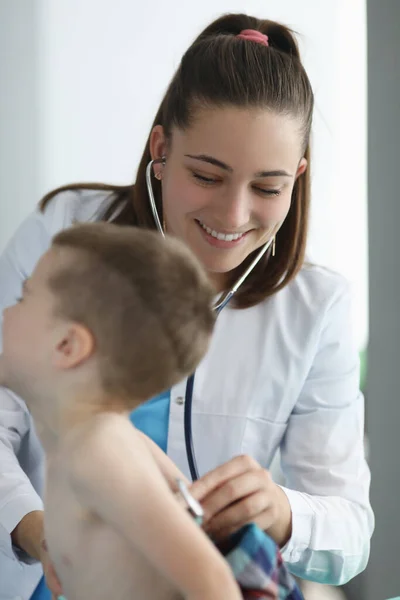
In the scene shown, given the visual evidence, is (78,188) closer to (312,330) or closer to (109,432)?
(312,330)

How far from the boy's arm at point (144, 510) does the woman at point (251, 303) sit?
11.1 inches

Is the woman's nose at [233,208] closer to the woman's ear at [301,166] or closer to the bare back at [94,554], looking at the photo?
the woman's ear at [301,166]

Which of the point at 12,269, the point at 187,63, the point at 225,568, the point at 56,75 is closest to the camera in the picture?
the point at 225,568

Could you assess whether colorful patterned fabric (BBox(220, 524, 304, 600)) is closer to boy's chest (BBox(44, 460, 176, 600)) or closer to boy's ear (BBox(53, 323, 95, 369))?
boy's chest (BBox(44, 460, 176, 600))

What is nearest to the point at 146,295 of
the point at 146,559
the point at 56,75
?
the point at 146,559

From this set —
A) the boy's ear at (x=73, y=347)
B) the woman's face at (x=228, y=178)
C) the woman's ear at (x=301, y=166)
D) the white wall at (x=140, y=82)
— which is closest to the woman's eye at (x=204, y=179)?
the woman's face at (x=228, y=178)

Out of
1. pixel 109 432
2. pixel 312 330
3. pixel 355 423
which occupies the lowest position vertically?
pixel 355 423

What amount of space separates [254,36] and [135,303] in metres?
0.59

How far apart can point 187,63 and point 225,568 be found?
71 cm

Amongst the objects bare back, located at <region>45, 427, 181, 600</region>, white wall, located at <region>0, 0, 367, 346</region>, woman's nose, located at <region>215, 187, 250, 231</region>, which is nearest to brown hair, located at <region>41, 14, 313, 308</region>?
woman's nose, located at <region>215, 187, 250, 231</region>

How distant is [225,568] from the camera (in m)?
0.54

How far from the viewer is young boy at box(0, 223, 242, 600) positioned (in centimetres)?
58

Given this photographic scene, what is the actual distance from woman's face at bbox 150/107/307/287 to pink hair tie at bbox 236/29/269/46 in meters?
0.13

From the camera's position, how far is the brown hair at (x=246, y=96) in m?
0.97
